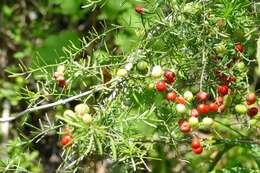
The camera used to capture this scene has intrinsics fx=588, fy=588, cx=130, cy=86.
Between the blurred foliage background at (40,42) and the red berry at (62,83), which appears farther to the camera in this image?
the blurred foliage background at (40,42)

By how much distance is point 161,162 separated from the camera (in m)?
3.07

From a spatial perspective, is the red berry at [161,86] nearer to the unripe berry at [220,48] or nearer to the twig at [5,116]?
the unripe berry at [220,48]

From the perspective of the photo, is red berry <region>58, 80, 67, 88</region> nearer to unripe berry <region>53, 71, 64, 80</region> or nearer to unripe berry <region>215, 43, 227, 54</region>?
unripe berry <region>53, 71, 64, 80</region>

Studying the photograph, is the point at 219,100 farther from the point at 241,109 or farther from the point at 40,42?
the point at 40,42

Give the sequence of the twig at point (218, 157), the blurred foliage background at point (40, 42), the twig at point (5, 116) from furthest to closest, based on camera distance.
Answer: the twig at point (5, 116), the blurred foliage background at point (40, 42), the twig at point (218, 157)

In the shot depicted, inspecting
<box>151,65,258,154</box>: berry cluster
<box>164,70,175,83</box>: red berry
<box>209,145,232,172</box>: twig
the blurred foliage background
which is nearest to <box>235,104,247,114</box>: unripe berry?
<box>151,65,258,154</box>: berry cluster

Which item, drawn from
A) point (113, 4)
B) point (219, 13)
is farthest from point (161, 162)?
point (219, 13)

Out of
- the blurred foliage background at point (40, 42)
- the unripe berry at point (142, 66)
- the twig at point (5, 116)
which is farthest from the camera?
the twig at point (5, 116)

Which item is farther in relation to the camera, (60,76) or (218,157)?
(218,157)

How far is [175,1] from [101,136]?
533 mm

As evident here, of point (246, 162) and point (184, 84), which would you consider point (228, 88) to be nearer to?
point (184, 84)

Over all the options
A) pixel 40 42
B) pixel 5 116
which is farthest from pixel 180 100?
pixel 40 42

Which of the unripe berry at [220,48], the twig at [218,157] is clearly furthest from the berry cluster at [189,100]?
the twig at [218,157]

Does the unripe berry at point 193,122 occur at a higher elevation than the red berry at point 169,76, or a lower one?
lower
